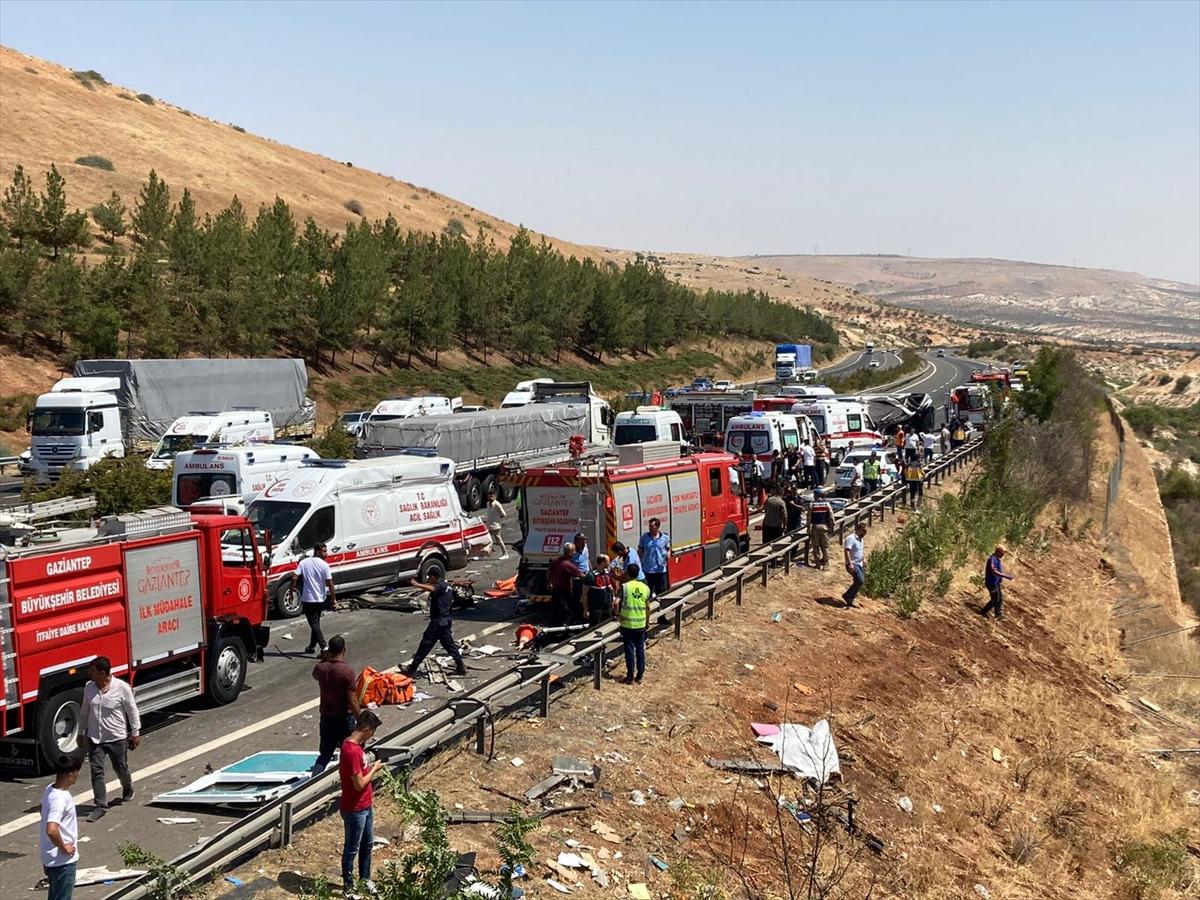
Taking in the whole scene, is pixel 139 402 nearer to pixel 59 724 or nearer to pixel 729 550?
pixel 729 550

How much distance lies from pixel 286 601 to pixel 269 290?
41.2 m

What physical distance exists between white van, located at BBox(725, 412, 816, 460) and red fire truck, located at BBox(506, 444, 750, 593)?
11306 mm

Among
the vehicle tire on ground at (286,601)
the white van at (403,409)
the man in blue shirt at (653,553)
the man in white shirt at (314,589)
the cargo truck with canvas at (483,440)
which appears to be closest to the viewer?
the man in white shirt at (314,589)

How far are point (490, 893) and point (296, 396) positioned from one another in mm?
39502

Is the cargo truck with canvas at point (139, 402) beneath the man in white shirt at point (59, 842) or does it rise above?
above

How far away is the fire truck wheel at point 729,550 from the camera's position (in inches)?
862

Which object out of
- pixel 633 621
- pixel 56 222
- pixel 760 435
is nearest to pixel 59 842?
pixel 633 621

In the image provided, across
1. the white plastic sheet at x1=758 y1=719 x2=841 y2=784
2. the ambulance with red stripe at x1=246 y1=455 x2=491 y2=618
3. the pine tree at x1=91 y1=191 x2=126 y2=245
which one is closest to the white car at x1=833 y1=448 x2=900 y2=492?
the ambulance with red stripe at x1=246 y1=455 x2=491 y2=618

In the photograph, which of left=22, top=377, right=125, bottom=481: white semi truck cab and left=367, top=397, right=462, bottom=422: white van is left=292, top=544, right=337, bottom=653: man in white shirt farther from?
left=22, top=377, right=125, bottom=481: white semi truck cab

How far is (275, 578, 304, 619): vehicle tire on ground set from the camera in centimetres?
1856

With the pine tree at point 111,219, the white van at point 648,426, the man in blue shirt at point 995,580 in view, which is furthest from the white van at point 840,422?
the pine tree at point 111,219

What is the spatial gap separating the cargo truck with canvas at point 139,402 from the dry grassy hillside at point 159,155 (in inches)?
1513

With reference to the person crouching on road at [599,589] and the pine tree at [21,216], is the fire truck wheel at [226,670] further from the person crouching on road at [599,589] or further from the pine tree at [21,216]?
the pine tree at [21,216]

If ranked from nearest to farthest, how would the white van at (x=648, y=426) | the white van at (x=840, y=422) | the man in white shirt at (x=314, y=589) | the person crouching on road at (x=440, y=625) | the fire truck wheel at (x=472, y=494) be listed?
1. the person crouching on road at (x=440, y=625)
2. the man in white shirt at (x=314, y=589)
3. the fire truck wheel at (x=472, y=494)
4. the white van at (x=648, y=426)
5. the white van at (x=840, y=422)
